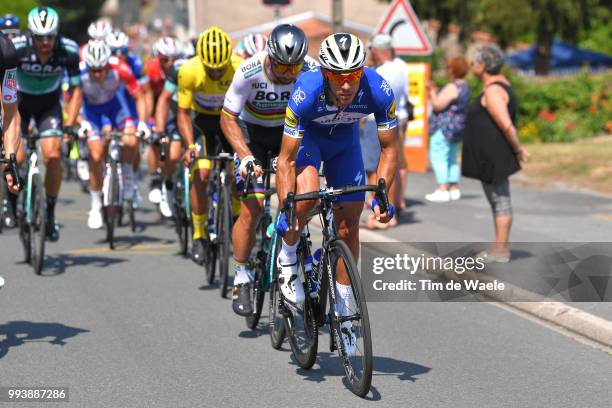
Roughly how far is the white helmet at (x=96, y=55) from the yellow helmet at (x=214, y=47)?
2.99 m

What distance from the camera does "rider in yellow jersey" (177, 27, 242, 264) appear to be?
929 cm

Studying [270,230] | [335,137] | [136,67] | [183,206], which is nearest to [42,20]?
[183,206]

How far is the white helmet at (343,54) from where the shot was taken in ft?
21.0

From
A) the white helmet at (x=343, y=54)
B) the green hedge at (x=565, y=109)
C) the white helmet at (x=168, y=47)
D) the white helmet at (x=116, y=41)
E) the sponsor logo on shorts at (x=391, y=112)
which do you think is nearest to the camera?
the white helmet at (x=343, y=54)

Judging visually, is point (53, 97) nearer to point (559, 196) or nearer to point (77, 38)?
point (559, 196)

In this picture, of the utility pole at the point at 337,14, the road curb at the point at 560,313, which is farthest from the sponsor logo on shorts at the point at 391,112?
the utility pole at the point at 337,14

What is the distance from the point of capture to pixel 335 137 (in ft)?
22.9

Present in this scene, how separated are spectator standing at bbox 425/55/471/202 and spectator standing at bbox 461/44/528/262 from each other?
4297 mm

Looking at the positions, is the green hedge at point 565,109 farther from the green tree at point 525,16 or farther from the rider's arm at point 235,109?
the green tree at point 525,16

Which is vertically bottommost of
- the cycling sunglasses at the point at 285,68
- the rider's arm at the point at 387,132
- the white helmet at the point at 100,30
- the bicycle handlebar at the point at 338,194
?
the bicycle handlebar at the point at 338,194

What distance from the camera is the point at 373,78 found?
670 centimetres

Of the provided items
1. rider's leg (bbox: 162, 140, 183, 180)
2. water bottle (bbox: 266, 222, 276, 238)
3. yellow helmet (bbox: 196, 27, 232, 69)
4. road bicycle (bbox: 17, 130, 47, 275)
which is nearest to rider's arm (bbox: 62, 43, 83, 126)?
road bicycle (bbox: 17, 130, 47, 275)

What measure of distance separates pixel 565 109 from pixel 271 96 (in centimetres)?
1771

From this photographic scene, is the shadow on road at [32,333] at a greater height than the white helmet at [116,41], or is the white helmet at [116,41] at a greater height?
the white helmet at [116,41]
